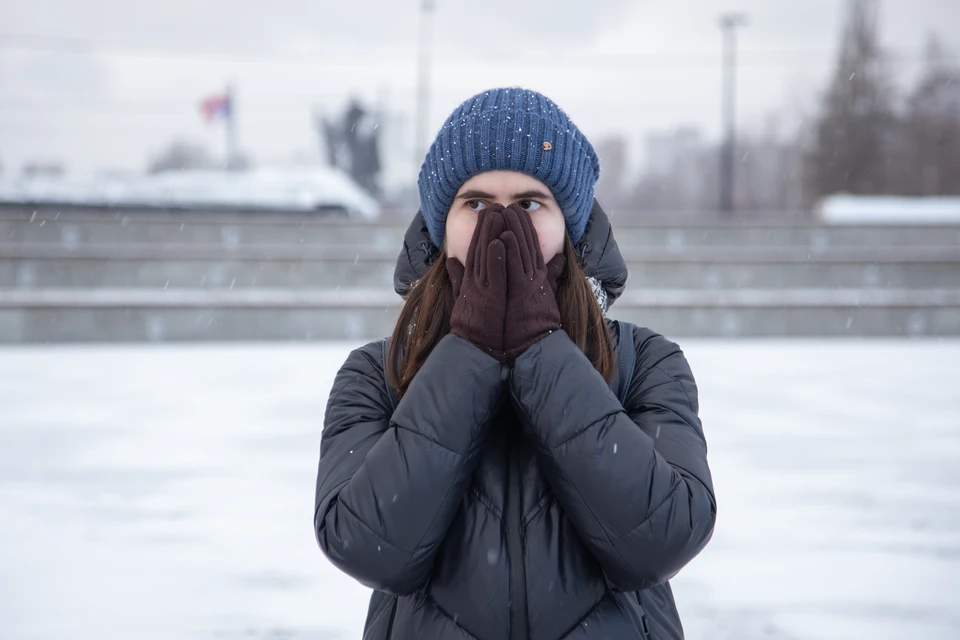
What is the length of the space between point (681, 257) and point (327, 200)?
7281 mm

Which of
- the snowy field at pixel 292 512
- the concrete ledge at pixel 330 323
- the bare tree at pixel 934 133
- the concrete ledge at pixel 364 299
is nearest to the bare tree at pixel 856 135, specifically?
the bare tree at pixel 934 133

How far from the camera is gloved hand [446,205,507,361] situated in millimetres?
1195

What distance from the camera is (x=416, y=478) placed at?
1.13 meters

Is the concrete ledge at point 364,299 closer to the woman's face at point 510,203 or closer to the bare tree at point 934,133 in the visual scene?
the woman's face at point 510,203

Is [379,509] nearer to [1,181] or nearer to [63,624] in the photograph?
[63,624]

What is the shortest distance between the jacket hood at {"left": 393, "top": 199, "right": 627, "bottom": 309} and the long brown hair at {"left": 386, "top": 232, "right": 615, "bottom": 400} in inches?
2.3

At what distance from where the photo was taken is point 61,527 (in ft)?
11.5

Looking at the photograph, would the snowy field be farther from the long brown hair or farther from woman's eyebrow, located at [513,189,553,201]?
woman's eyebrow, located at [513,189,553,201]

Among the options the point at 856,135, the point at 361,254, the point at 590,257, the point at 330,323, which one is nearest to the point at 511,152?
the point at 590,257

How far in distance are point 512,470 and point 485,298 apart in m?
0.28

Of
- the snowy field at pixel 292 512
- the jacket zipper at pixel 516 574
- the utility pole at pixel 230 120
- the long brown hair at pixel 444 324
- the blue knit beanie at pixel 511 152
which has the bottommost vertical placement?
the snowy field at pixel 292 512

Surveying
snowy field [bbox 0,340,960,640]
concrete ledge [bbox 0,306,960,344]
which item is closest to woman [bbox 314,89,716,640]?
snowy field [bbox 0,340,960,640]

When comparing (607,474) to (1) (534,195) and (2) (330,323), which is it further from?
(2) (330,323)

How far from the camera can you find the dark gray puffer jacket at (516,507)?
114 centimetres
